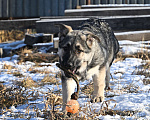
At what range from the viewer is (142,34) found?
24.6ft

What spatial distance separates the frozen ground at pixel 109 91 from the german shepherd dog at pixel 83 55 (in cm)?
28

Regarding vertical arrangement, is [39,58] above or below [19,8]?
below

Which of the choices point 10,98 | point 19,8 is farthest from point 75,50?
point 19,8

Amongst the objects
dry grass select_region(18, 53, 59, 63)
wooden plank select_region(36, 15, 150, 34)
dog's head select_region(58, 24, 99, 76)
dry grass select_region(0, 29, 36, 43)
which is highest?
wooden plank select_region(36, 15, 150, 34)

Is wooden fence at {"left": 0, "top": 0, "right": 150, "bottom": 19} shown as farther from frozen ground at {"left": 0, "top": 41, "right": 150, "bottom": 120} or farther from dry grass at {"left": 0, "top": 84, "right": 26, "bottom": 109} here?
dry grass at {"left": 0, "top": 84, "right": 26, "bottom": 109}

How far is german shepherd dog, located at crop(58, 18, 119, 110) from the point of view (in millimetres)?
2908

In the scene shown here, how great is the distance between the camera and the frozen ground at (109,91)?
3.24m

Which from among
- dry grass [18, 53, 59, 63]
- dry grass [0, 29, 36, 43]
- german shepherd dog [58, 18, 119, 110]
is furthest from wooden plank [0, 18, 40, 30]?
german shepherd dog [58, 18, 119, 110]

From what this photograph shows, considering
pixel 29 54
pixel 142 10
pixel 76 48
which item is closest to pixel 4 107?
pixel 76 48

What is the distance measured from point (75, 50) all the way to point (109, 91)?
1.69 meters

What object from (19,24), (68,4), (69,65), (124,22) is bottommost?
(69,65)

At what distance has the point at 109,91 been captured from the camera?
4.34 m

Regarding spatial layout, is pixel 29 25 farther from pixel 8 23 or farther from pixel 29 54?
pixel 29 54

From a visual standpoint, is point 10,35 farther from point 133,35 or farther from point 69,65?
point 69,65
